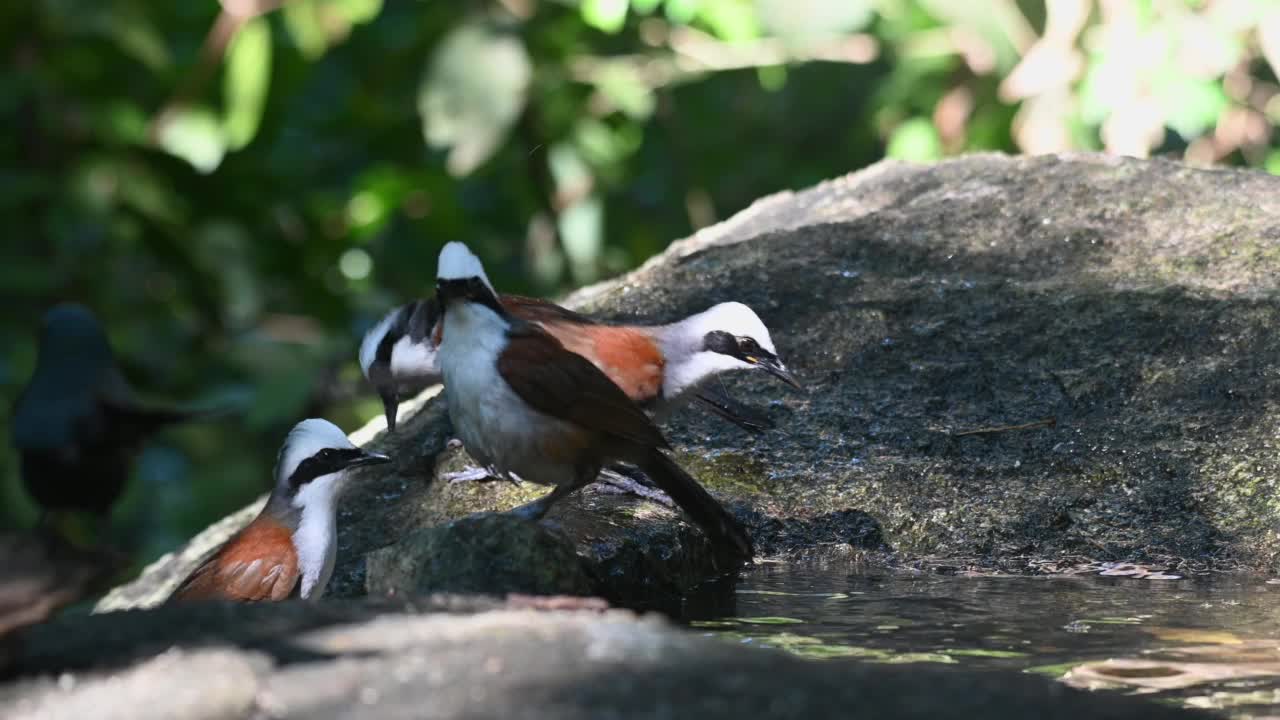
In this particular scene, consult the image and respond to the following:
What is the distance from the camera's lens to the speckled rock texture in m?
3.88

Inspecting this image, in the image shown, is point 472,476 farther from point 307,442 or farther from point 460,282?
point 460,282

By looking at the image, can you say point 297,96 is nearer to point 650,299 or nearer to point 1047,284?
point 650,299

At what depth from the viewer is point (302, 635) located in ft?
7.77

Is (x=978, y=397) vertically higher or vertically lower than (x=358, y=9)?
lower

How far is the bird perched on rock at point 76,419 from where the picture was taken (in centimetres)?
372

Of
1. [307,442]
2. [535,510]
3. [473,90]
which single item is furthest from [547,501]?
[473,90]

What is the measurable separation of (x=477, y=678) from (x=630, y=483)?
2117mm

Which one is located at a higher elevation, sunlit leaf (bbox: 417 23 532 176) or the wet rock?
sunlit leaf (bbox: 417 23 532 176)

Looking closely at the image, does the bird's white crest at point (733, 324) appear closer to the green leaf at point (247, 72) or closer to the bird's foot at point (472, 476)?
the bird's foot at point (472, 476)

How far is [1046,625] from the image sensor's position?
127 inches

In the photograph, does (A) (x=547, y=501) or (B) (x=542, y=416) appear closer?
(A) (x=547, y=501)

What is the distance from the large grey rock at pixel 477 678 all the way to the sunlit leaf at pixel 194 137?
5.58m

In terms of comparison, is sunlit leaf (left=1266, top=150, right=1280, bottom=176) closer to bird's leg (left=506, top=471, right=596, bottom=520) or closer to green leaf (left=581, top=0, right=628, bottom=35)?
green leaf (left=581, top=0, right=628, bottom=35)

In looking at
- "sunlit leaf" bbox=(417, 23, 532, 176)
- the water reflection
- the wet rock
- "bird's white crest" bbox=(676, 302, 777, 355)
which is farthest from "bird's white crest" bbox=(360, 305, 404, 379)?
the wet rock
